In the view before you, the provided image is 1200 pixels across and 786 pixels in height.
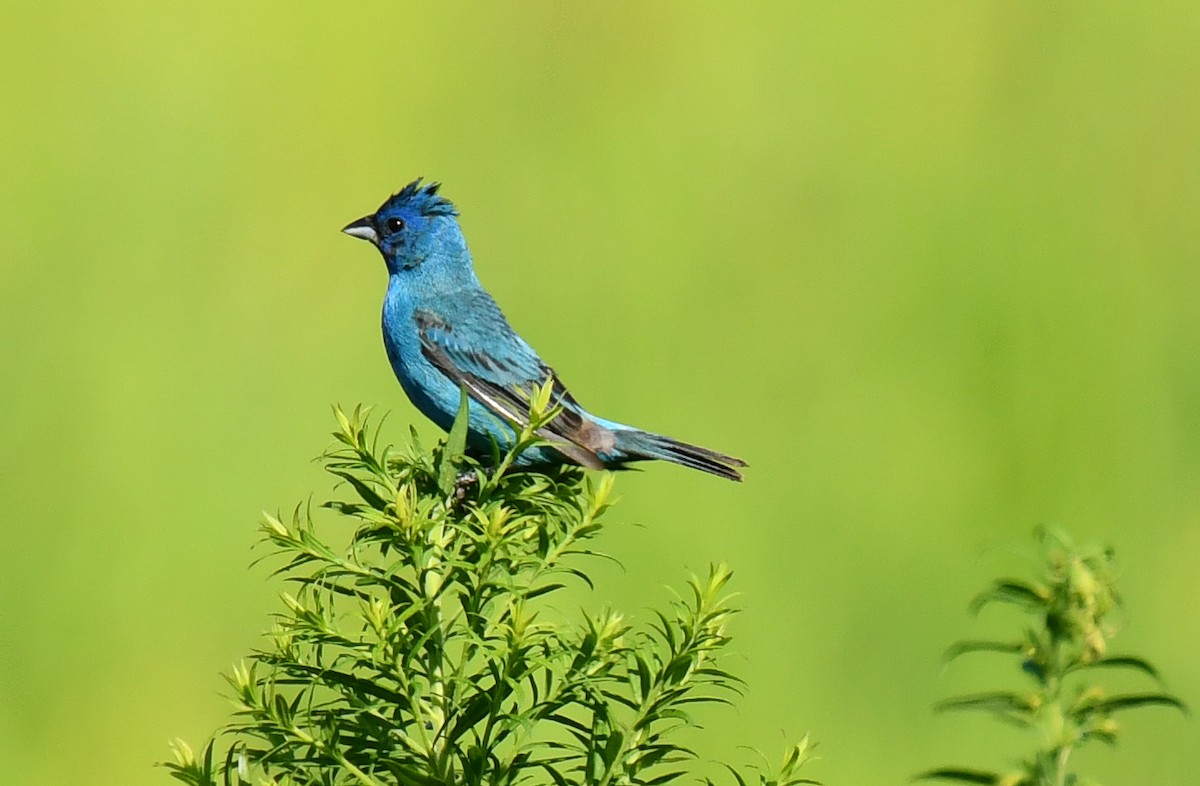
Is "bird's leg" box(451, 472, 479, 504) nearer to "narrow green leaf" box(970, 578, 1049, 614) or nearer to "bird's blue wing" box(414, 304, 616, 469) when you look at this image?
"bird's blue wing" box(414, 304, 616, 469)

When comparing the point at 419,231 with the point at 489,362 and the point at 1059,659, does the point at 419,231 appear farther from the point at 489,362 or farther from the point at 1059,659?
the point at 1059,659

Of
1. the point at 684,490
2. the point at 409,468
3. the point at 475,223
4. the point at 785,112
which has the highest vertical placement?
the point at 785,112

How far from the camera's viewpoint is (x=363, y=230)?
3752mm

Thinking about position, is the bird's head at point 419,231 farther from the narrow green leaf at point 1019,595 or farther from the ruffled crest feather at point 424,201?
the narrow green leaf at point 1019,595

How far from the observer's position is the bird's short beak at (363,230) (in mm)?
3732

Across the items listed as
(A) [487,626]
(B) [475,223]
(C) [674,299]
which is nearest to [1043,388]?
(C) [674,299]

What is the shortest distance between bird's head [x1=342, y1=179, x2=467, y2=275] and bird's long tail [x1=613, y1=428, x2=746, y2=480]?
33.0 inches

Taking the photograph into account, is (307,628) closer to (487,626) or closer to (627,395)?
(487,626)

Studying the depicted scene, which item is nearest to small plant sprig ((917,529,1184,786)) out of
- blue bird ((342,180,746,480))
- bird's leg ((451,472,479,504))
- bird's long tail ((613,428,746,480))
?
bird's leg ((451,472,479,504))

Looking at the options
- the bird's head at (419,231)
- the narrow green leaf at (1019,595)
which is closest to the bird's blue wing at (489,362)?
the bird's head at (419,231)

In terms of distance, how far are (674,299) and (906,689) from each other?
168 centimetres

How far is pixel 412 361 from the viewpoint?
336cm

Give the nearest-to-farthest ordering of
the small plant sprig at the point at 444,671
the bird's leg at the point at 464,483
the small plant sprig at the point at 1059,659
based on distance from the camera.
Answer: the small plant sprig at the point at 444,671, the small plant sprig at the point at 1059,659, the bird's leg at the point at 464,483

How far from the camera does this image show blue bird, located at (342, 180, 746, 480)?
292cm
